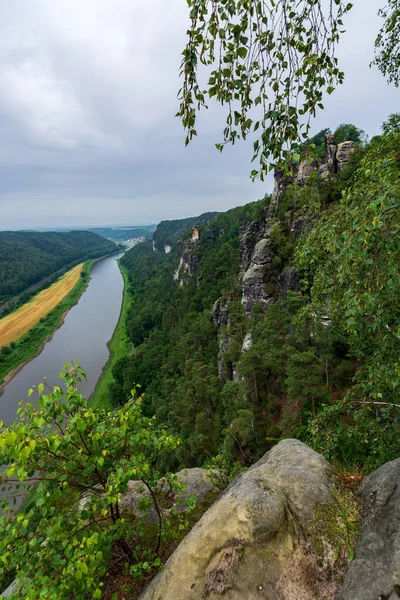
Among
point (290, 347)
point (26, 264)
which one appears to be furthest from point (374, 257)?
point (26, 264)

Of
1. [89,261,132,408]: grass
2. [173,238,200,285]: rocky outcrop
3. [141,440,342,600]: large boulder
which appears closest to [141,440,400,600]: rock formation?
[141,440,342,600]: large boulder

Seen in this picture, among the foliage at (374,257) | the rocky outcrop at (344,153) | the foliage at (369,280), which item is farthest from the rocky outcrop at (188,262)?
the foliage at (374,257)

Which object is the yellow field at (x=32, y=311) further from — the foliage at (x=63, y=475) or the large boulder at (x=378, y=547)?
the large boulder at (x=378, y=547)

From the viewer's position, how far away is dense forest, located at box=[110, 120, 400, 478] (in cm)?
411

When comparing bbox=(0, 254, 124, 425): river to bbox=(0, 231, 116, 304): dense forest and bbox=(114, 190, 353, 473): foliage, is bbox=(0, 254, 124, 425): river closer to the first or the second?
bbox=(114, 190, 353, 473): foliage

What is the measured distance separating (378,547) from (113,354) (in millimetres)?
62616

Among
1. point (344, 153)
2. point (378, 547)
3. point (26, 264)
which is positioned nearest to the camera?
point (378, 547)

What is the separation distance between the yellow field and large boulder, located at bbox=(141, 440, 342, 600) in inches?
3023

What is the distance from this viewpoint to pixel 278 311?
2477cm

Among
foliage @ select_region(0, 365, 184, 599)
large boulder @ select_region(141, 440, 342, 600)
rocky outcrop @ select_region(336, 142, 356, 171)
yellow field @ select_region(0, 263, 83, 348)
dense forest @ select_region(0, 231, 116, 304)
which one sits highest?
rocky outcrop @ select_region(336, 142, 356, 171)

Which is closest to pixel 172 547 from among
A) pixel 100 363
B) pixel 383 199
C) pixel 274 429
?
pixel 383 199

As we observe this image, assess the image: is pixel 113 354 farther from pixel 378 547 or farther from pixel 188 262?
pixel 378 547

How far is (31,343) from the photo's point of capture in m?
66.1

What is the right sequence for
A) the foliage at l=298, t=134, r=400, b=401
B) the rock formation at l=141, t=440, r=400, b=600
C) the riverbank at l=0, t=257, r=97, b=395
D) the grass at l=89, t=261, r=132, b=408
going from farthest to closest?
the riverbank at l=0, t=257, r=97, b=395
the grass at l=89, t=261, r=132, b=408
the rock formation at l=141, t=440, r=400, b=600
the foliage at l=298, t=134, r=400, b=401
